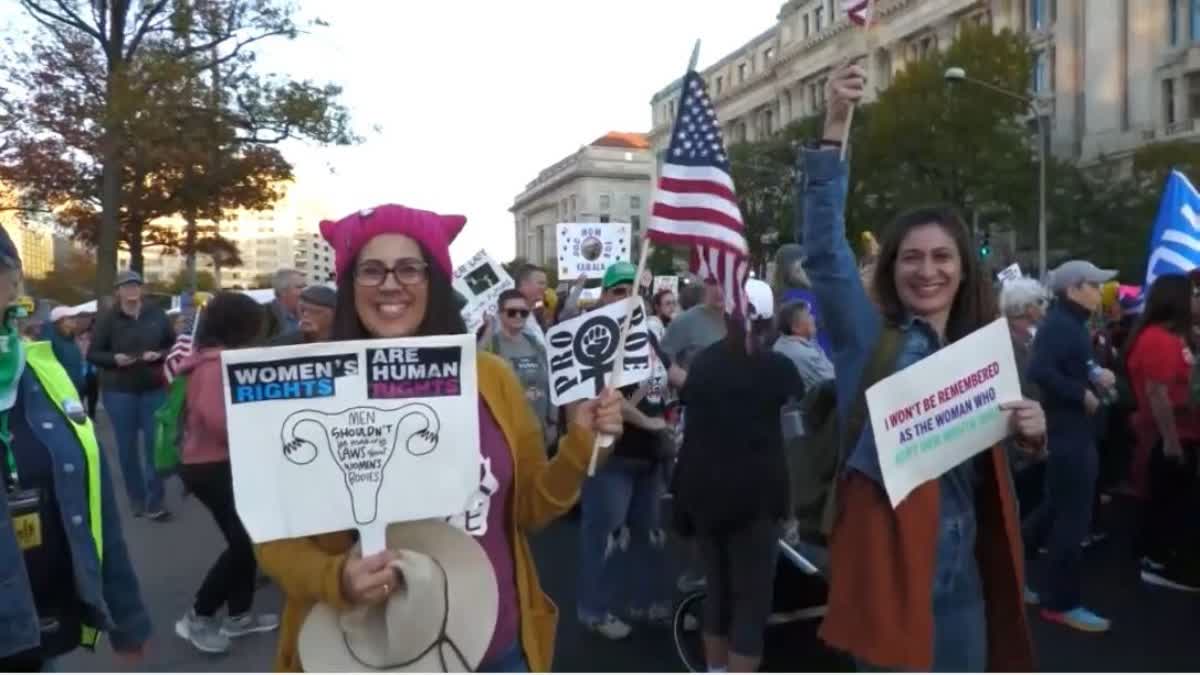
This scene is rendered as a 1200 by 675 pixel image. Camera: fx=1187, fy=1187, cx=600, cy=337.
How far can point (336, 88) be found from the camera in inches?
771

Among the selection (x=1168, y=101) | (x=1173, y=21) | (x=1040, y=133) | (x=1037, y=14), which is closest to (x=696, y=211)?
(x=1040, y=133)

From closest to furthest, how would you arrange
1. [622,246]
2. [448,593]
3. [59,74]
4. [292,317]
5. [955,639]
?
[448,593], [955,639], [292,317], [622,246], [59,74]

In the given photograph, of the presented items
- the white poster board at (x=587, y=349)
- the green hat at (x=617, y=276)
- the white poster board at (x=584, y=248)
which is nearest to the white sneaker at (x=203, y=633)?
the white poster board at (x=587, y=349)

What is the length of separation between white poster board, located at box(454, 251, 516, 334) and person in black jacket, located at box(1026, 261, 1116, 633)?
3.91m

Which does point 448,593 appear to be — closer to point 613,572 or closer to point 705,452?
point 705,452

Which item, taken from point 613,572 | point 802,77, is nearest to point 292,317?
point 613,572

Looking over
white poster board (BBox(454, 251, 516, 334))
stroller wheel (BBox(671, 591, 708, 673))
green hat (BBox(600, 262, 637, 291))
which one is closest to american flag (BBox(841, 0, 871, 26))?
A: stroller wheel (BBox(671, 591, 708, 673))

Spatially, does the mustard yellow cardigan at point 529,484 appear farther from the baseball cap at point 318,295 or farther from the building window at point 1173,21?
the building window at point 1173,21

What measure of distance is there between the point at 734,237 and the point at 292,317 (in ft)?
22.4

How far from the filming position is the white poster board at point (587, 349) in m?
4.96

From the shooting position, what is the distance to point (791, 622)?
563 centimetres

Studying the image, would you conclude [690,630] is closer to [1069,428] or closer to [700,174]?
[1069,428]

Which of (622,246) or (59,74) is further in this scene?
(59,74)

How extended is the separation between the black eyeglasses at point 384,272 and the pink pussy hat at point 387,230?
0.04m
